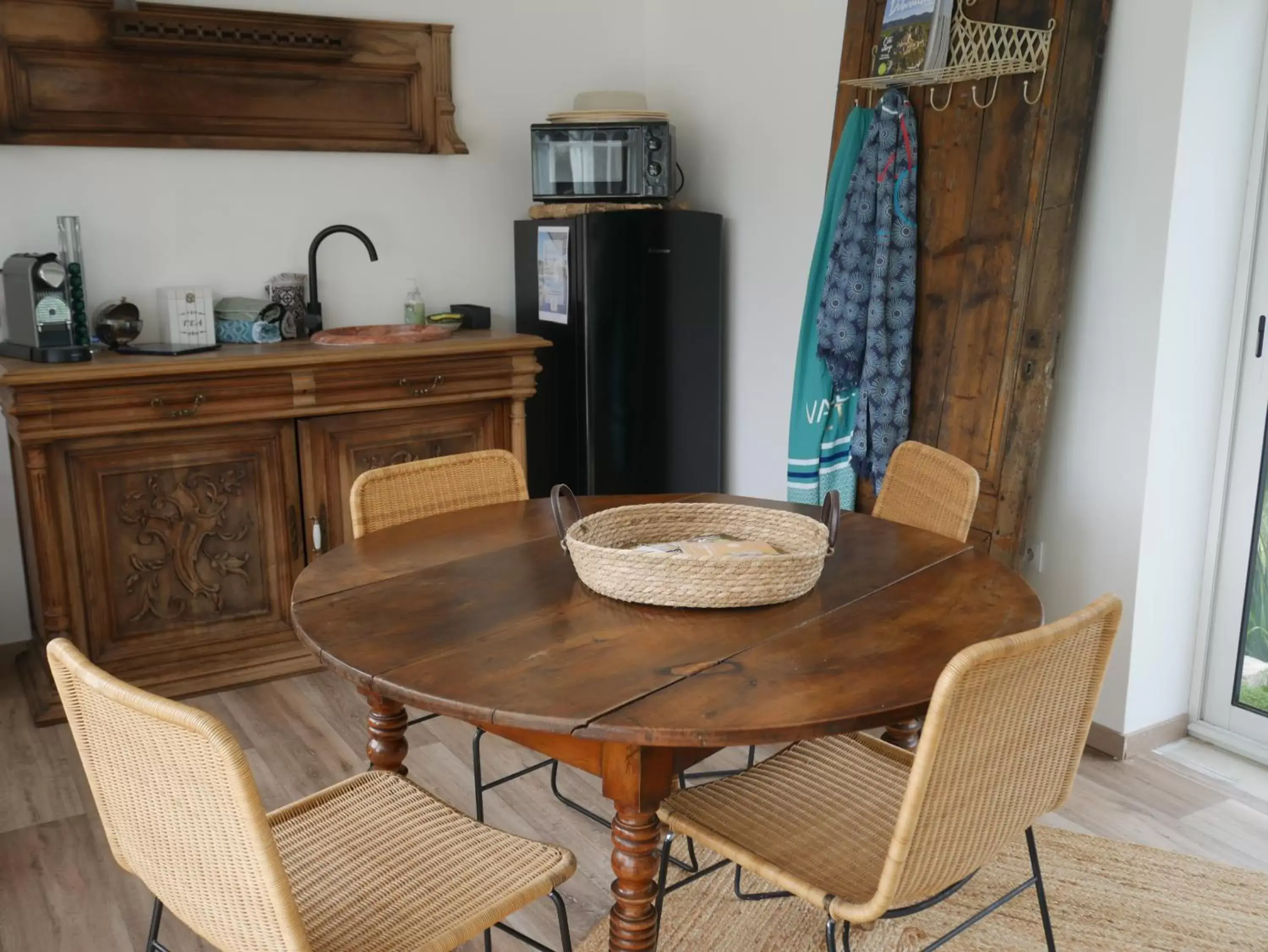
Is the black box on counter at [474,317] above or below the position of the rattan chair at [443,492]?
above

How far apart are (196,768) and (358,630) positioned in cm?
44

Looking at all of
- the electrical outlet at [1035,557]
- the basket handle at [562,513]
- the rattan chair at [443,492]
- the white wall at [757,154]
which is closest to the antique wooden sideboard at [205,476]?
the white wall at [757,154]

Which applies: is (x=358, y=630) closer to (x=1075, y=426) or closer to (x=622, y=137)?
(x=1075, y=426)

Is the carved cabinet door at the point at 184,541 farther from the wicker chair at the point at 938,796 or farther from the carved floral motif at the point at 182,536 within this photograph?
the wicker chair at the point at 938,796

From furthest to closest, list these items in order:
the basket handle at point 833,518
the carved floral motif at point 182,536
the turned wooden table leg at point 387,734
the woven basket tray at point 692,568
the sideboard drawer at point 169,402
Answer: the carved floral motif at point 182,536 < the sideboard drawer at point 169,402 < the turned wooden table leg at point 387,734 < the basket handle at point 833,518 < the woven basket tray at point 692,568

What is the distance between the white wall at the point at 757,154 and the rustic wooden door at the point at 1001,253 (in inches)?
22.5

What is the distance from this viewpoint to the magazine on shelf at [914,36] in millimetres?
2920

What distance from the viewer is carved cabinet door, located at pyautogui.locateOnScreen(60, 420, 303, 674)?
3.16 m

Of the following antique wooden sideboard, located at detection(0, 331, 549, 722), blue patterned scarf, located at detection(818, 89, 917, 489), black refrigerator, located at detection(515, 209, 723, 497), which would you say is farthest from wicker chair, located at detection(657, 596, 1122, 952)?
black refrigerator, located at detection(515, 209, 723, 497)

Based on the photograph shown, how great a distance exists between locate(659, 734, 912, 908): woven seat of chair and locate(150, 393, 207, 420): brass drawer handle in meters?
1.99

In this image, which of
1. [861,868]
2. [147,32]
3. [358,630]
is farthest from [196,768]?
[147,32]

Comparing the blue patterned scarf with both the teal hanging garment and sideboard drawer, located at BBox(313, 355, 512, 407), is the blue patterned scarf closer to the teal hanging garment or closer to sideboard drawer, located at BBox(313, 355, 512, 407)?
the teal hanging garment

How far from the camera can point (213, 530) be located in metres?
3.33

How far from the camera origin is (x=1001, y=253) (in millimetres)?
2873
